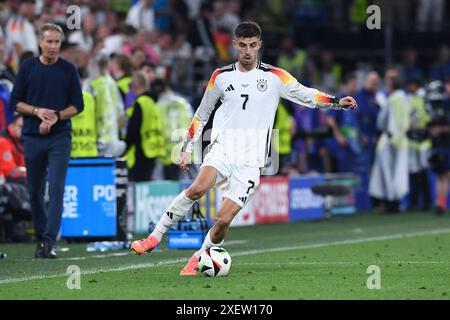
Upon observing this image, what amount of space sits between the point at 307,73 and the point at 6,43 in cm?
840

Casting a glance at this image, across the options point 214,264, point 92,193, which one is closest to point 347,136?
point 92,193

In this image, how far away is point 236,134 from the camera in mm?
12414

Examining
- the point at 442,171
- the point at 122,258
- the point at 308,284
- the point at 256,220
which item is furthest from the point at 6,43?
the point at 308,284

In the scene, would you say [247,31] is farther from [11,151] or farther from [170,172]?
[170,172]

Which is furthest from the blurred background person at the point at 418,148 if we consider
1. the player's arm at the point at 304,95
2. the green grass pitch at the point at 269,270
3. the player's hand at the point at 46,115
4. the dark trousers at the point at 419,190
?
the player's arm at the point at 304,95

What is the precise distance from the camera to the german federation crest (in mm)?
12453

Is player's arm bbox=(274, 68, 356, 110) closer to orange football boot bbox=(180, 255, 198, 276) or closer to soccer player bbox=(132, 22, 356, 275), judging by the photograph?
soccer player bbox=(132, 22, 356, 275)

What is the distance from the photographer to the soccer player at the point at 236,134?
40.3 feet

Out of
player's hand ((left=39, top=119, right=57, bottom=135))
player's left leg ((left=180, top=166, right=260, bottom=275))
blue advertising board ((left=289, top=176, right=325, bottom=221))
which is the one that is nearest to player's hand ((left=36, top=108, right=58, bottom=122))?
player's hand ((left=39, top=119, right=57, bottom=135))

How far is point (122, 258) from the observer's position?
14.8m

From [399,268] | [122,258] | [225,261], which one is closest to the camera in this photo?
[225,261]

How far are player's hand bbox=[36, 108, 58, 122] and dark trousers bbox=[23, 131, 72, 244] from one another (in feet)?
0.80

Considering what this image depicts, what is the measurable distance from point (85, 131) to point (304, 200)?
20.7 feet

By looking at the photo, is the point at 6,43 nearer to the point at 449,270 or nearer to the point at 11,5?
the point at 11,5
